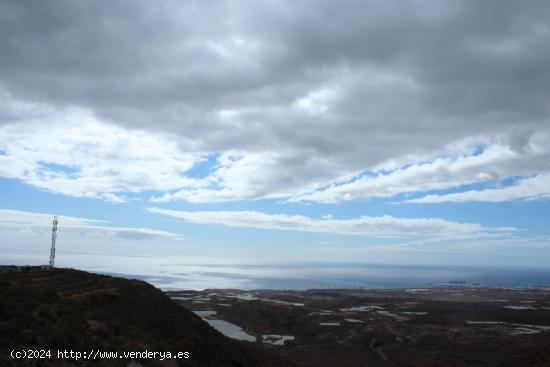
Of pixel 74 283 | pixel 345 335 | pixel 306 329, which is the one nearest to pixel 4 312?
pixel 74 283

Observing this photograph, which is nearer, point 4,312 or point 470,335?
point 4,312

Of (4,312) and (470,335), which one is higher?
(4,312)

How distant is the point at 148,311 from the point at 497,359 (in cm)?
3900

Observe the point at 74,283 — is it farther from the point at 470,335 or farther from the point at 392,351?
the point at 470,335

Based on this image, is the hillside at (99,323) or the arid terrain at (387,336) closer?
the hillside at (99,323)

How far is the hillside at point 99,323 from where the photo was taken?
19672 millimetres

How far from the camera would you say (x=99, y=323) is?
87.8 feet

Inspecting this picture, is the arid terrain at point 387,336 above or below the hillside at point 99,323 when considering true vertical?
below

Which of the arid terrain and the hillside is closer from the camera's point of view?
the hillside

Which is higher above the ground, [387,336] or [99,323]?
[99,323]

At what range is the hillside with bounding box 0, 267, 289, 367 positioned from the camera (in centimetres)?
1967

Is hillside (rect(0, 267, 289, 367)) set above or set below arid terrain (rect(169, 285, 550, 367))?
above

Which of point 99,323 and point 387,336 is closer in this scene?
point 99,323

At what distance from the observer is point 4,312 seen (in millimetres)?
22094
